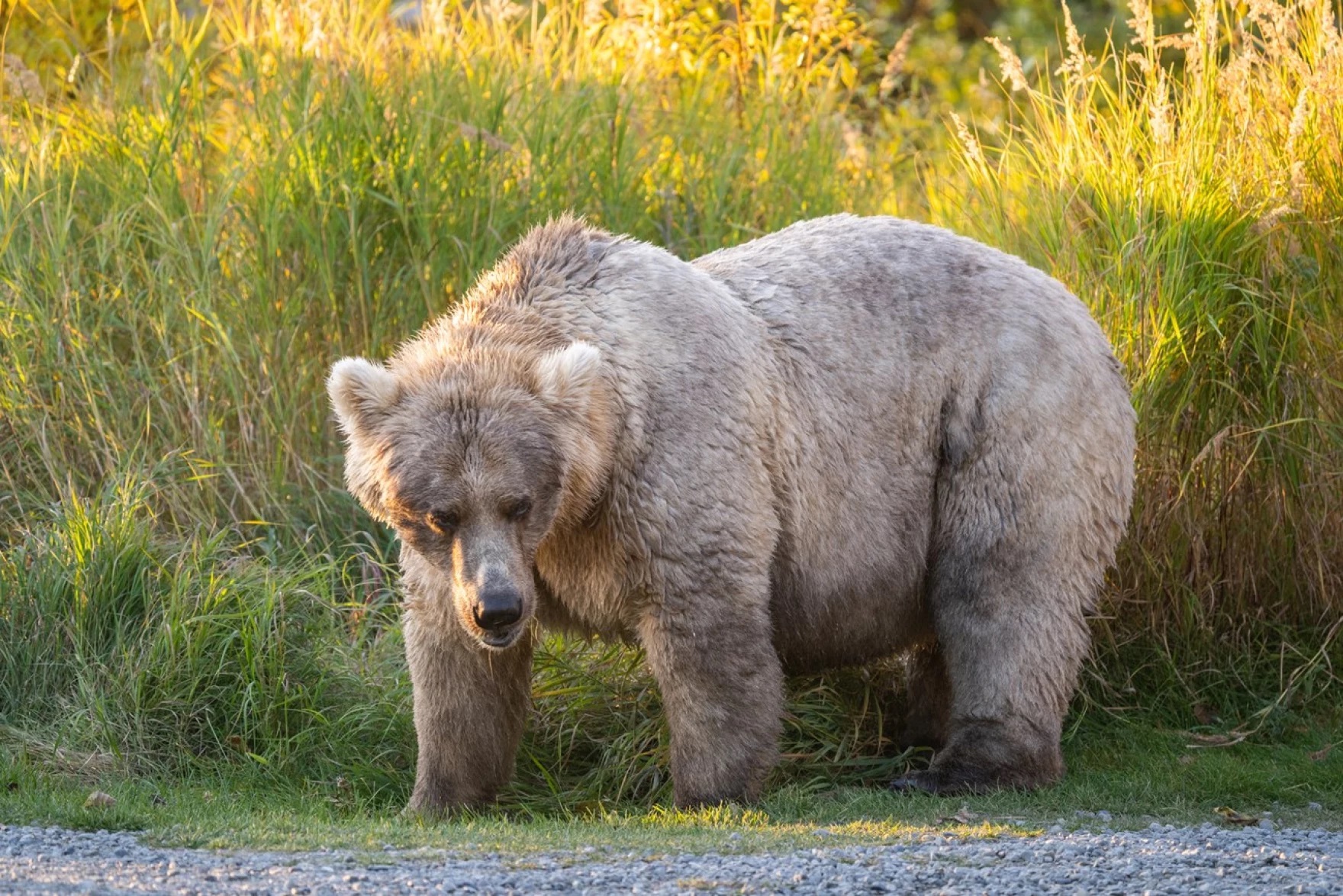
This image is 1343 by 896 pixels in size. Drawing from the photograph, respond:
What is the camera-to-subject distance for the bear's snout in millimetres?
5188

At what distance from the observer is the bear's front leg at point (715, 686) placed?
5672 mm

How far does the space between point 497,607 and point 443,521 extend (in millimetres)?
347

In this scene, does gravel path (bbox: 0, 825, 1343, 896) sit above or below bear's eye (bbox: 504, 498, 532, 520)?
below

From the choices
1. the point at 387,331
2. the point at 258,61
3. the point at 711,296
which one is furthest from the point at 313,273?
the point at 711,296

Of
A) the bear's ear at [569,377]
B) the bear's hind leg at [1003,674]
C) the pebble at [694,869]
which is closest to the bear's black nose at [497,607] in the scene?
the bear's ear at [569,377]

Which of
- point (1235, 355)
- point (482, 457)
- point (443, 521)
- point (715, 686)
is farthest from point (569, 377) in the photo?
point (1235, 355)

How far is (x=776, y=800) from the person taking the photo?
233 inches

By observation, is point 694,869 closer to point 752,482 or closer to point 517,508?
point 517,508

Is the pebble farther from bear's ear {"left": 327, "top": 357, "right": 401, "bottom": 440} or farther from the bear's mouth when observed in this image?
bear's ear {"left": 327, "top": 357, "right": 401, "bottom": 440}

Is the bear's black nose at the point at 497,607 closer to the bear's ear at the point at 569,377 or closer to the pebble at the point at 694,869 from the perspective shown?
the bear's ear at the point at 569,377

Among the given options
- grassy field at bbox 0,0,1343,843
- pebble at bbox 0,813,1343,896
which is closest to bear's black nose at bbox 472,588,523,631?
pebble at bbox 0,813,1343,896

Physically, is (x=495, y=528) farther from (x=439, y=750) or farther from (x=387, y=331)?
(x=387, y=331)

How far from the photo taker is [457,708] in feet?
Answer: 19.5

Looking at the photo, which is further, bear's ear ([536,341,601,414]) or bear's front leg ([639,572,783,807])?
bear's front leg ([639,572,783,807])
